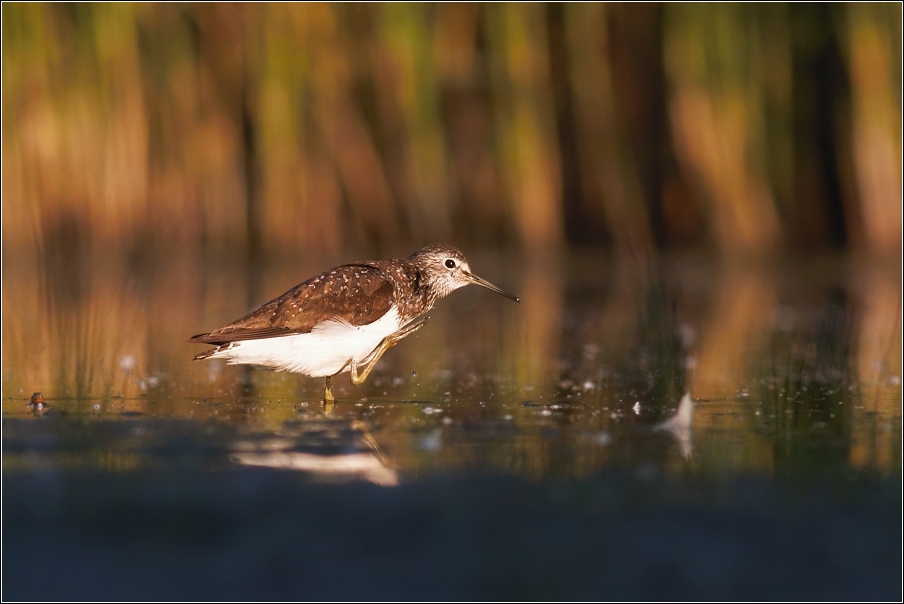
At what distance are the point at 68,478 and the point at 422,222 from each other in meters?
9.34

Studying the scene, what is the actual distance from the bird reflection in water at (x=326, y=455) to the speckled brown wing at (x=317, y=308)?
120 cm

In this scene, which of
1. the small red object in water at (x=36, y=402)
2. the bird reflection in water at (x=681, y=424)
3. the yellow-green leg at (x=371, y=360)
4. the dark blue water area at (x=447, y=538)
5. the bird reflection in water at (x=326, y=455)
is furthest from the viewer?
the yellow-green leg at (x=371, y=360)

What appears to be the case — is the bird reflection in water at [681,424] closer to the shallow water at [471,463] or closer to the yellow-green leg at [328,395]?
the shallow water at [471,463]

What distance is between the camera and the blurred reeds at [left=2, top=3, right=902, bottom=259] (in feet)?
37.1

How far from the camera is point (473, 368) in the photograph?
6.57 meters

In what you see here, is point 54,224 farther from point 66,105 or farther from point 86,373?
point 86,373

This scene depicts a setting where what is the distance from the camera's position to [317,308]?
19.2 feet

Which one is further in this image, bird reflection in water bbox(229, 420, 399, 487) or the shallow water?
bird reflection in water bbox(229, 420, 399, 487)

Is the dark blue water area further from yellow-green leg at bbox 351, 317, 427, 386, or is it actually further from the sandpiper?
yellow-green leg at bbox 351, 317, 427, 386

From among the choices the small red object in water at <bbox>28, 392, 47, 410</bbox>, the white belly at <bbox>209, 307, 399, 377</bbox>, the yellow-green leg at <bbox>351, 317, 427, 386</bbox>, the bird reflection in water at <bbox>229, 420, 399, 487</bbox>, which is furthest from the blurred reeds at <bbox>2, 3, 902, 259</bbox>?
the bird reflection in water at <bbox>229, 420, 399, 487</bbox>

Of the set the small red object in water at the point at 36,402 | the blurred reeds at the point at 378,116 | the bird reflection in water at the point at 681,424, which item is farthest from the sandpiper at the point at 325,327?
the blurred reeds at the point at 378,116

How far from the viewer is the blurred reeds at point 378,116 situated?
11.3 meters

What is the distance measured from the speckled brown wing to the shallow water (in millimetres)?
316

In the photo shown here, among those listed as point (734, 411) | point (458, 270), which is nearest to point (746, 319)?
point (458, 270)
